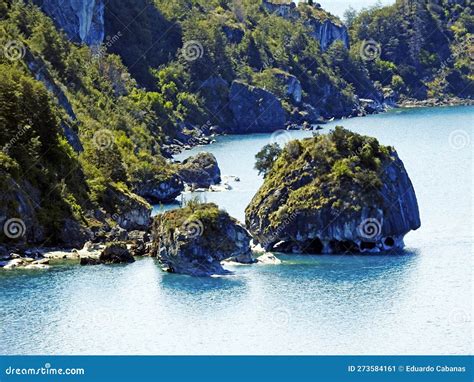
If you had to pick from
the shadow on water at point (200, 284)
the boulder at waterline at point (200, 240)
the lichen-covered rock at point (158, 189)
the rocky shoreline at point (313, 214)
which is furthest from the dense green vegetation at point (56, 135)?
the shadow on water at point (200, 284)

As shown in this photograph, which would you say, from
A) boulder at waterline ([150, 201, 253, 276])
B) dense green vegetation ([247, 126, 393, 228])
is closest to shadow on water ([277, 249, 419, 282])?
dense green vegetation ([247, 126, 393, 228])

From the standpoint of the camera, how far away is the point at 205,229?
96250 millimetres

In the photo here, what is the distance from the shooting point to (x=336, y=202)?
359 feet

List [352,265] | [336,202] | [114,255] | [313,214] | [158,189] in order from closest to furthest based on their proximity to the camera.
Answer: [114,255]
[352,265]
[336,202]
[313,214]
[158,189]

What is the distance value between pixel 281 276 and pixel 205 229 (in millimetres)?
8691

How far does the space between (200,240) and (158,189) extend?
54645 millimetres

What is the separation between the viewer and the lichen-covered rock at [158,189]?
14862 centimetres

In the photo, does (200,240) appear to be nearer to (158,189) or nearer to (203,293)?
(203,293)

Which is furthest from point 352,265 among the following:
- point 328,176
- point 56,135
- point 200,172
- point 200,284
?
point 200,172

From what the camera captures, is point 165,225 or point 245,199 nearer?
point 165,225

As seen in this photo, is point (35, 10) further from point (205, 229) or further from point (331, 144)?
point (205, 229)

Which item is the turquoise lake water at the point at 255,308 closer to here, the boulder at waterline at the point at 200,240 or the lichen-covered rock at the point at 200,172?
the boulder at waterline at the point at 200,240

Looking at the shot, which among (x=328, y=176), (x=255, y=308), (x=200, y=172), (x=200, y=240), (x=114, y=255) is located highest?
(x=200, y=172)
